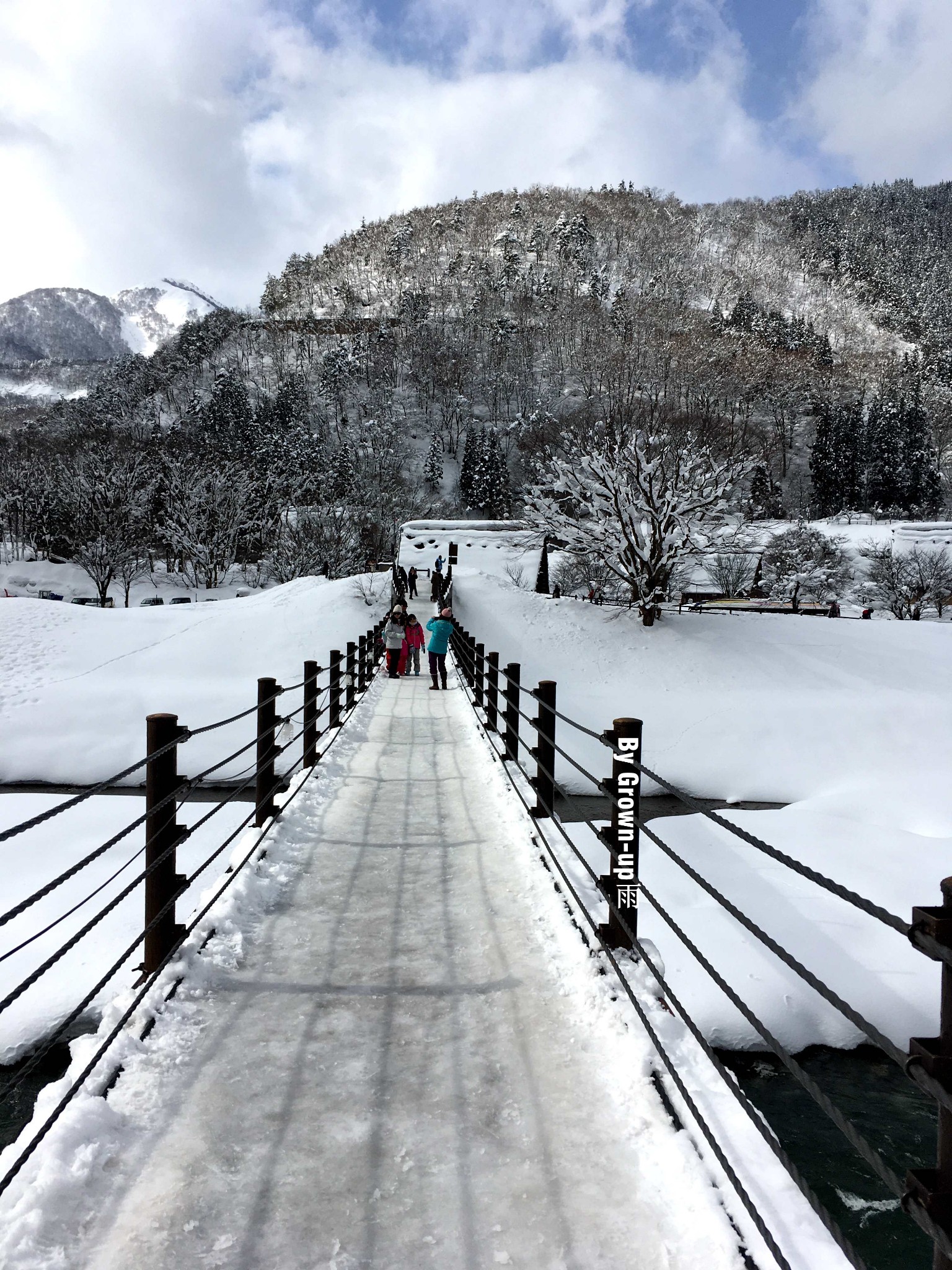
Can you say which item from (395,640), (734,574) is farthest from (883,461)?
(395,640)

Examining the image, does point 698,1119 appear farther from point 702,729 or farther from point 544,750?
point 702,729

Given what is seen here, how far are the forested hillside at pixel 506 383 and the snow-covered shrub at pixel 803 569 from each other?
7822mm

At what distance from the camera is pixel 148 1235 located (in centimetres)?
186

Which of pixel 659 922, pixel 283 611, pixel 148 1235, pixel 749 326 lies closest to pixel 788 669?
pixel 659 922

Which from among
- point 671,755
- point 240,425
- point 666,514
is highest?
point 240,425

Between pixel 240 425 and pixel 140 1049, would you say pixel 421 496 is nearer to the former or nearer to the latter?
pixel 240 425

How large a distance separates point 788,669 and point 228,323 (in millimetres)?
114423

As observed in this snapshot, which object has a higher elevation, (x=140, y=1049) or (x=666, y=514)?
(x=666, y=514)

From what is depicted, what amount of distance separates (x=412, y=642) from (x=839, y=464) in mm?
68354

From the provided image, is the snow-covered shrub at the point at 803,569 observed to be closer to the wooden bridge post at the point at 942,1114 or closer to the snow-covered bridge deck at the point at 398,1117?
the snow-covered bridge deck at the point at 398,1117

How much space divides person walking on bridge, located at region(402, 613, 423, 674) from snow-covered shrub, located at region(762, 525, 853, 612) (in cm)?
2999

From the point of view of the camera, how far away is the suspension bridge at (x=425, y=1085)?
6.06ft

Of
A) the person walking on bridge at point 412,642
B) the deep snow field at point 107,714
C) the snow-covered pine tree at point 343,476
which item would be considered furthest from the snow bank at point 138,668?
the snow-covered pine tree at point 343,476

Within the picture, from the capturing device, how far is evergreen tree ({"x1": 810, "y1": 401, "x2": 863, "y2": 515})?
227 ft
